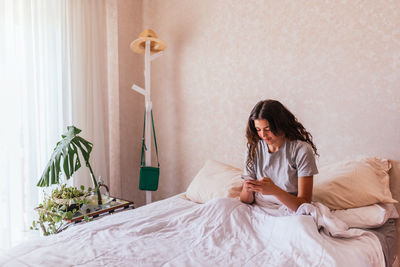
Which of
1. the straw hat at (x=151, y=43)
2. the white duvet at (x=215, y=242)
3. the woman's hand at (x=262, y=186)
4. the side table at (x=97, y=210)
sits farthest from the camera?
the straw hat at (x=151, y=43)

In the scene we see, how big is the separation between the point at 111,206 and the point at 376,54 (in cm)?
197

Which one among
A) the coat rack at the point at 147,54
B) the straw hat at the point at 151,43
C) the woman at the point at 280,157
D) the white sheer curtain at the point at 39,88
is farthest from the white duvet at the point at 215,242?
the straw hat at the point at 151,43

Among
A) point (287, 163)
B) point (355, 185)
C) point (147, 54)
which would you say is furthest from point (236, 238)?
point (147, 54)

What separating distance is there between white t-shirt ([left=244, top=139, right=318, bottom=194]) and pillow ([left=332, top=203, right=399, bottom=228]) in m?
0.27

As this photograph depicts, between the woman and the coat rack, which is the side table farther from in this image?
the woman

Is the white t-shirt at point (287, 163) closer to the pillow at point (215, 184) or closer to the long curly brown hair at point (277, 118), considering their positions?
the long curly brown hair at point (277, 118)

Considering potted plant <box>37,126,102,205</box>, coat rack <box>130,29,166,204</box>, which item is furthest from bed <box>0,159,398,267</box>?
coat rack <box>130,29,166,204</box>

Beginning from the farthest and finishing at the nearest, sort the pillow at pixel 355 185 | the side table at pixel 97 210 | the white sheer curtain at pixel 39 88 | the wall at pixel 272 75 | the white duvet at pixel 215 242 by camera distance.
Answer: the white sheer curtain at pixel 39 88, the side table at pixel 97 210, the wall at pixel 272 75, the pillow at pixel 355 185, the white duvet at pixel 215 242

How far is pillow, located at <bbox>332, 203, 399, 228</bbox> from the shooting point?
4.44 feet

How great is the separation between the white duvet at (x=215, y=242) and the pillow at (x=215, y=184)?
32 centimetres

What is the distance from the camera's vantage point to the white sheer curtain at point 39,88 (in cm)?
194

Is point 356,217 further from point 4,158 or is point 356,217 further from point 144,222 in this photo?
point 4,158

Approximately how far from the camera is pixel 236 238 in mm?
1241

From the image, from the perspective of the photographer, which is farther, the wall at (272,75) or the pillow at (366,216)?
the wall at (272,75)
